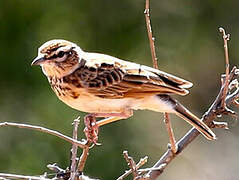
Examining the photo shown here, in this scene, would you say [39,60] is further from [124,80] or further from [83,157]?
[83,157]

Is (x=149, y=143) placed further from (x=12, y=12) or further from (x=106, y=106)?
(x=106, y=106)

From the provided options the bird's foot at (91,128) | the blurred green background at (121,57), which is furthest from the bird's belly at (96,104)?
the blurred green background at (121,57)

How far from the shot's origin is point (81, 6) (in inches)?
444

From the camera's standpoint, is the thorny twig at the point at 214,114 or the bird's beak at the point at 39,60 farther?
the bird's beak at the point at 39,60

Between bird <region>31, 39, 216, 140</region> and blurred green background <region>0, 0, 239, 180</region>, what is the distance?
426cm

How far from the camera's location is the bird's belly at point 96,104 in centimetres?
510

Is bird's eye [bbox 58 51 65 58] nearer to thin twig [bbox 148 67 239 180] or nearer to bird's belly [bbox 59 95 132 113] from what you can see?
bird's belly [bbox 59 95 132 113]

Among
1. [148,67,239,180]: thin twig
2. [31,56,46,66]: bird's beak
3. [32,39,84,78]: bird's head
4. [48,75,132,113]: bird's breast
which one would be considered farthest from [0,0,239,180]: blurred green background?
[148,67,239,180]: thin twig

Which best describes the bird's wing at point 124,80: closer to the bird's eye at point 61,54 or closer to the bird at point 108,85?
the bird at point 108,85

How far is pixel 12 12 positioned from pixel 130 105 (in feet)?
17.9

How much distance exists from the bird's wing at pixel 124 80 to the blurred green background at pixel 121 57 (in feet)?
14.0

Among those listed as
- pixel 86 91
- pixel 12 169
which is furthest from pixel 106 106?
pixel 12 169

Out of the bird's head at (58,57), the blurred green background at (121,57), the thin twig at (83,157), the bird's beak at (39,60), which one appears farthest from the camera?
the blurred green background at (121,57)

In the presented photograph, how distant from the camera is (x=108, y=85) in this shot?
212 inches
